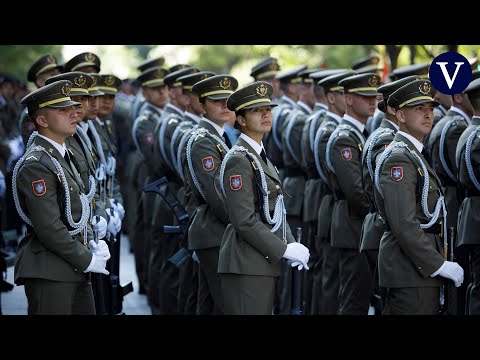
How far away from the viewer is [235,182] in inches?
257

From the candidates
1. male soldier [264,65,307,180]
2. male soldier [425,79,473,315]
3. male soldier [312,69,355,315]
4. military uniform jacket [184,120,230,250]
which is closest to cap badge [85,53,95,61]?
military uniform jacket [184,120,230,250]

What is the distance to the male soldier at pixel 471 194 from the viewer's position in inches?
313

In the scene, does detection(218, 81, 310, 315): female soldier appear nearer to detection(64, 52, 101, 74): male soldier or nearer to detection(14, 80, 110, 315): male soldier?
detection(14, 80, 110, 315): male soldier

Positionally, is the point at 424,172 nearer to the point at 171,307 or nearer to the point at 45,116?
the point at 45,116

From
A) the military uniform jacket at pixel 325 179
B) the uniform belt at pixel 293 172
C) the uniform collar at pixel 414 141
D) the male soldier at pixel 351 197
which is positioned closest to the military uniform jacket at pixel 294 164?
the uniform belt at pixel 293 172

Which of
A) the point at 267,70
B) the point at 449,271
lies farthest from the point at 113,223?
the point at 267,70

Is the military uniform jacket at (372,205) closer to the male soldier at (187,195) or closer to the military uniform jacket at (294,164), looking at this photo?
the male soldier at (187,195)

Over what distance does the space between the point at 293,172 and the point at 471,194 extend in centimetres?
280

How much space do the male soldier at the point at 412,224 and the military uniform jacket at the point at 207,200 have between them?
1451mm

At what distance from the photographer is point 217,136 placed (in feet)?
26.5

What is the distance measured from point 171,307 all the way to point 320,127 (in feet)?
7.31

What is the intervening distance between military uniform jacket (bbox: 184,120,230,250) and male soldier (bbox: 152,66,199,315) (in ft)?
5.88
